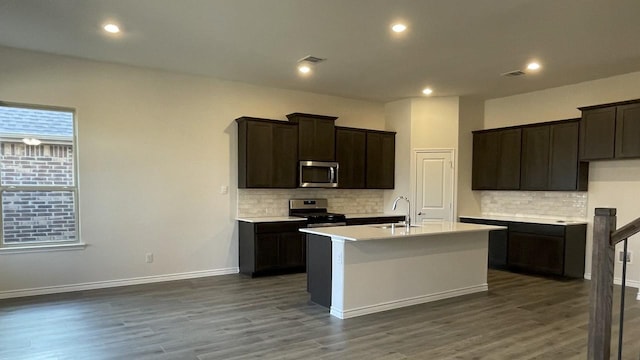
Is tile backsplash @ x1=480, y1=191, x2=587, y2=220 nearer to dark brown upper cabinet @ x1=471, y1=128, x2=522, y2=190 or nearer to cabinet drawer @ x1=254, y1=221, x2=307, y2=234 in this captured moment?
dark brown upper cabinet @ x1=471, y1=128, x2=522, y2=190

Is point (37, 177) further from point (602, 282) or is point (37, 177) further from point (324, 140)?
point (602, 282)

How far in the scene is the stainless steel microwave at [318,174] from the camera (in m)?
6.58

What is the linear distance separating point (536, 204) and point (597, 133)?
1.55 meters

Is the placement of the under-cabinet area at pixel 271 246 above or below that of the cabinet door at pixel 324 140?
below

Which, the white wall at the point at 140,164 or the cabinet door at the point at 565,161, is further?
the cabinet door at the point at 565,161

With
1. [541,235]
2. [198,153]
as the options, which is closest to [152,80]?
[198,153]

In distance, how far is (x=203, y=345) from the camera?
3.45m

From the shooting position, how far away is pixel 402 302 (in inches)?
181

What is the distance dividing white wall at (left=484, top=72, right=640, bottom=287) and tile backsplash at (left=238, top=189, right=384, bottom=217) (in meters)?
2.87

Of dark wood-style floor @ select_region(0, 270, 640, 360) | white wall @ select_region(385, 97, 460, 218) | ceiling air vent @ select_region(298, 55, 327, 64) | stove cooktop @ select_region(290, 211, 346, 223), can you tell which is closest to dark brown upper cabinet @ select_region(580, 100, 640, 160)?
dark wood-style floor @ select_region(0, 270, 640, 360)

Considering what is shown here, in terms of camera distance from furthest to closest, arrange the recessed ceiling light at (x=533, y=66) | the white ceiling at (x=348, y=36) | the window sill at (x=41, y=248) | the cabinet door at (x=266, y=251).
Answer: the cabinet door at (x=266, y=251), the recessed ceiling light at (x=533, y=66), the window sill at (x=41, y=248), the white ceiling at (x=348, y=36)

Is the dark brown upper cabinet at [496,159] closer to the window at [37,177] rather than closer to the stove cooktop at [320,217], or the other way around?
the stove cooktop at [320,217]

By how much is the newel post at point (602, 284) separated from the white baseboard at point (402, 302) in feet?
7.27

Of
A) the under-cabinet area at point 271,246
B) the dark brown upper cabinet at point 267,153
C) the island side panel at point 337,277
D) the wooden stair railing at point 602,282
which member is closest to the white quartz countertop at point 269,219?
the under-cabinet area at point 271,246
